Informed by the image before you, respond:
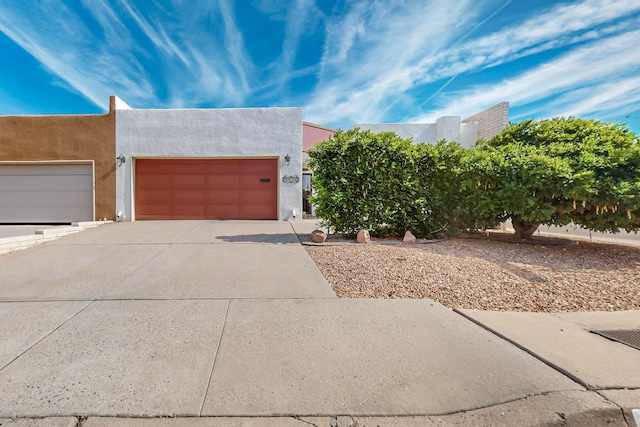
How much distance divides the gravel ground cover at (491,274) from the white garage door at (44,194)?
9946 millimetres

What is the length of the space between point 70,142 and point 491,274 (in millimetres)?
13909

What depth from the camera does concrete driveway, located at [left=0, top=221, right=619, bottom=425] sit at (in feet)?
6.14

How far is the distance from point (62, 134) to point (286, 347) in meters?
12.9

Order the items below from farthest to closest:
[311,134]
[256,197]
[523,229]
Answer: [311,134], [256,197], [523,229]

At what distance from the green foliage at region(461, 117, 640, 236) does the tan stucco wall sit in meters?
12.2

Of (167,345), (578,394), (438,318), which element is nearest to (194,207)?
(167,345)

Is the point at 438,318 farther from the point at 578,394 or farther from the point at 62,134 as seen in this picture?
the point at 62,134

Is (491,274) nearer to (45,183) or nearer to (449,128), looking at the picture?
(449,128)

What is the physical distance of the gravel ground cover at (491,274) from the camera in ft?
12.2

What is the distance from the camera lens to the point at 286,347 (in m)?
2.49

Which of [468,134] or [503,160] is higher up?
[468,134]

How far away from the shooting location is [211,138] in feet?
35.6

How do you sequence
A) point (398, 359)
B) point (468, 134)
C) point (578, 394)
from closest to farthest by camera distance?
point (578, 394) < point (398, 359) < point (468, 134)

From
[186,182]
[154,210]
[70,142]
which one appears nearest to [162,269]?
[186,182]
